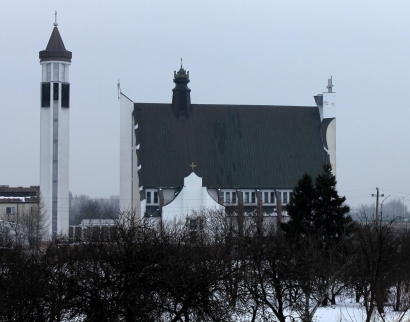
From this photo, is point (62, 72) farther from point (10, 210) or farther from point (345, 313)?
point (345, 313)

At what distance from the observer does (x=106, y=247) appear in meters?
16.9

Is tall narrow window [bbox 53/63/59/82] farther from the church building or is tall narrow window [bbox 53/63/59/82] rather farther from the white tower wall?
the church building

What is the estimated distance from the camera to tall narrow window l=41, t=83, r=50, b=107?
72000 millimetres

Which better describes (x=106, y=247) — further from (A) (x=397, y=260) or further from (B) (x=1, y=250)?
(A) (x=397, y=260)

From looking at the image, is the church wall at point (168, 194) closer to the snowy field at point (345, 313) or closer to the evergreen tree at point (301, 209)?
the evergreen tree at point (301, 209)

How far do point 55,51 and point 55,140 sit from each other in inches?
289

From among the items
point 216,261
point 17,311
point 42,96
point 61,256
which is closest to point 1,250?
point 61,256

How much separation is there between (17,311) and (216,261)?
433cm

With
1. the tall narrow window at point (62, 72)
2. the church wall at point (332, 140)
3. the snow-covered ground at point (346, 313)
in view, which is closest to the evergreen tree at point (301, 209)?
the snow-covered ground at point (346, 313)

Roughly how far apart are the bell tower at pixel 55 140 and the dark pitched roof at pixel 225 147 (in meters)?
6.22

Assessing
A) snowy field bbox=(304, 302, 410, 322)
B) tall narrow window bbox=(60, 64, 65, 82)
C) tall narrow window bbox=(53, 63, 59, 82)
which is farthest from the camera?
tall narrow window bbox=(60, 64, 65, 82)

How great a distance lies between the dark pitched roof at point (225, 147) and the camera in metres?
68.5

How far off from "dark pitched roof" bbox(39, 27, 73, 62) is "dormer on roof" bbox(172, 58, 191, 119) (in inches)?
364

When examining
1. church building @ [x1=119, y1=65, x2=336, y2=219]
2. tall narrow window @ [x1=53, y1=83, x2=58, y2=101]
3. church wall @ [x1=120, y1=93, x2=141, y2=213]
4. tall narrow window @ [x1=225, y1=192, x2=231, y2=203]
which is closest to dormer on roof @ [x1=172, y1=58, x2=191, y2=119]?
church building @ [x1=119, y1=65, x2=336, y2=219]
